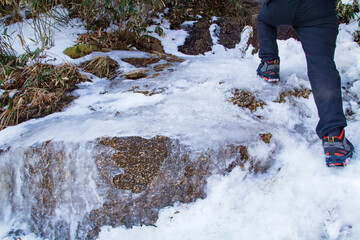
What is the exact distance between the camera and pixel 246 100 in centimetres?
244

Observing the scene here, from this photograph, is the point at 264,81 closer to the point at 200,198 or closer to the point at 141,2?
the point at 200,198

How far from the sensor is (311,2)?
5.97ft

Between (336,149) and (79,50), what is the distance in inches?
133

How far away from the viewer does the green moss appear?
363cm

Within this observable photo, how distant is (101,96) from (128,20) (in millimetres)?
2191

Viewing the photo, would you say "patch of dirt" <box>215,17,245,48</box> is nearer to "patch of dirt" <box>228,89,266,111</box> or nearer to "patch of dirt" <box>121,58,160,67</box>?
"patch of dirt" <box>121,58,160,67</box>

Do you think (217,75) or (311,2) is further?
(217,75)

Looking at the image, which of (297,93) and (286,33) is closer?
(297,93)

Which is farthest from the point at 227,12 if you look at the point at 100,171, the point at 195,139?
the point at 100,171

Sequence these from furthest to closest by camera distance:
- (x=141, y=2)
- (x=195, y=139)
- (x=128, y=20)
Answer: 1. (x=128, y=20)
2. (x=141, y=2)
3. (x=195, y=139)

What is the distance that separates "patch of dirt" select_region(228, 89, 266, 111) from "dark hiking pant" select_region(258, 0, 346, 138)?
64 cm

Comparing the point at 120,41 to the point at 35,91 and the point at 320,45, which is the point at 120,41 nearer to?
the point at 35,91

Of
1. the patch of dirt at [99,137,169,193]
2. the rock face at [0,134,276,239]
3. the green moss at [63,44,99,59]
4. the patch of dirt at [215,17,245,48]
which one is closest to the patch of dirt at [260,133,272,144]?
the rock face at [0,134,276,239]

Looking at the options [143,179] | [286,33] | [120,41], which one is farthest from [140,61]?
[143,179]
